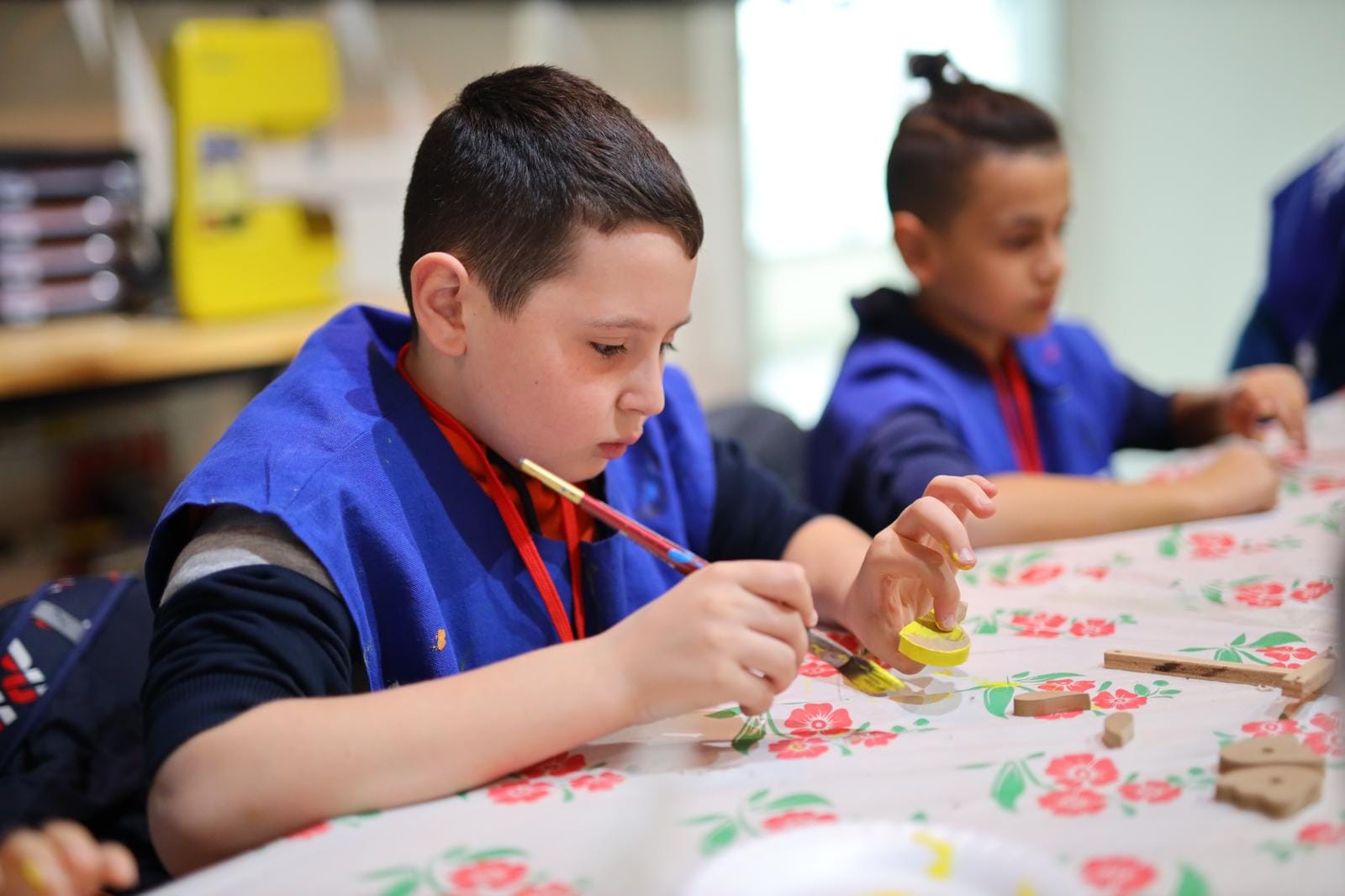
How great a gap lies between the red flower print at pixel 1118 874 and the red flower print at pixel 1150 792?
6 cm

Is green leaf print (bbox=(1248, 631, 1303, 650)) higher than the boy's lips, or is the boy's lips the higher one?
the boy's lips

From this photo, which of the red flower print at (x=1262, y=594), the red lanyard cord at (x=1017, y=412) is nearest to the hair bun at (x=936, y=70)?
the red lanyard cord at (x=1017, y=412)

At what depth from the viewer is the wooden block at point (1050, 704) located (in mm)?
705

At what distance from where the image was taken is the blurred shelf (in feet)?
5.35

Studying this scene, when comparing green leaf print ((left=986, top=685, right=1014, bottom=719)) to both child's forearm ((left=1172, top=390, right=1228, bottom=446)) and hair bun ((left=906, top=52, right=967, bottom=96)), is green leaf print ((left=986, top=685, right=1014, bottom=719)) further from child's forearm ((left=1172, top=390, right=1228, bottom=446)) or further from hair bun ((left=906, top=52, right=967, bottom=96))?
child's forearm ((left=1172, top=390, right=1228, bottom=446))

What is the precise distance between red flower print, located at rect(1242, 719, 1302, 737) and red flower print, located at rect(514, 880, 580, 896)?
14.4 inches

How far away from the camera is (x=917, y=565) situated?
84 centimetres

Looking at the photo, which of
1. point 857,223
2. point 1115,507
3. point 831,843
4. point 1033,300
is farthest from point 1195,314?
point 831,843

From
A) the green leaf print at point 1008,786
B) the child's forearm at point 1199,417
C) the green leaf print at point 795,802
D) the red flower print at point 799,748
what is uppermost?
the green leaf print at point 1008,786

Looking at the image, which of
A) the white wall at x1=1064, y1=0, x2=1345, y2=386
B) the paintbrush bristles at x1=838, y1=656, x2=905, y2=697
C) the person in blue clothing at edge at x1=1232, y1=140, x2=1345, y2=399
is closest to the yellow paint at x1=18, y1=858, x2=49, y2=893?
the paintbrush bristles at x1=838, y1=656, x2=905, y2=697

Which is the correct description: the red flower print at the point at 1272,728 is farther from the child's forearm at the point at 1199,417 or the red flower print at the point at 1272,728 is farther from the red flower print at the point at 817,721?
the child's forearm at the point at 1199,417

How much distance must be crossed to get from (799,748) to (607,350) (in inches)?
11.2

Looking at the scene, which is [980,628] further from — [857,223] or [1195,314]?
[1195,314]

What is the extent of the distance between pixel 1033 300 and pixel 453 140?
78 centimetres
